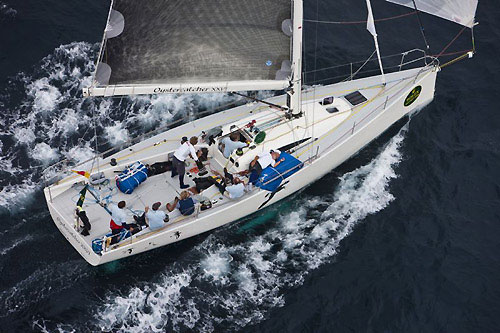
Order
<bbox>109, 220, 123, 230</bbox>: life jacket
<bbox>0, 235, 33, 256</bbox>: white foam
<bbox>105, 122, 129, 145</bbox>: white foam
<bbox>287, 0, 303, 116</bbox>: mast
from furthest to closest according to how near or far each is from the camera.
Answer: <bbox>105, 122, 129, 145</bbox>: white foam → <bbox>0, 235, 33, 256</bbox>: white foam → <bbox>287, 0, 303, 116</bbox>: mast → <bbox>109, 220, 123, 230</bbox>: life jacket

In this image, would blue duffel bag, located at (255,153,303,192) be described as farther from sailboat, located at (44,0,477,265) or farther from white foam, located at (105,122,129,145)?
white foam, located at (105,122,129,145)

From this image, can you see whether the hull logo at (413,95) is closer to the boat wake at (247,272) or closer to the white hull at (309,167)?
the white hull at (309,167)

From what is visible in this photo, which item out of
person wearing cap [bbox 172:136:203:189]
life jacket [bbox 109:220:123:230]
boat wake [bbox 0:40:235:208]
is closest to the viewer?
life jacket [bbox 109:220:123:230]

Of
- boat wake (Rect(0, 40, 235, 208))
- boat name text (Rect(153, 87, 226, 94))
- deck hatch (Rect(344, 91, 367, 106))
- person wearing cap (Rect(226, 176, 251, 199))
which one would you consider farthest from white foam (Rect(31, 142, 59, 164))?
deck hatch (Rect(344, 91, 367, 106))

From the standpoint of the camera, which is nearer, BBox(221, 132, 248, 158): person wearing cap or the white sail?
BBox(221, 132, 248, 158): person wearing cap

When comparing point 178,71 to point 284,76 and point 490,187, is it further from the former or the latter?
point 490,187

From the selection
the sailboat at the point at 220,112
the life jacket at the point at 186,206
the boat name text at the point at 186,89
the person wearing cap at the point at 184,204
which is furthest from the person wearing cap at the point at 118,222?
the boat name text at the point at 186,89
